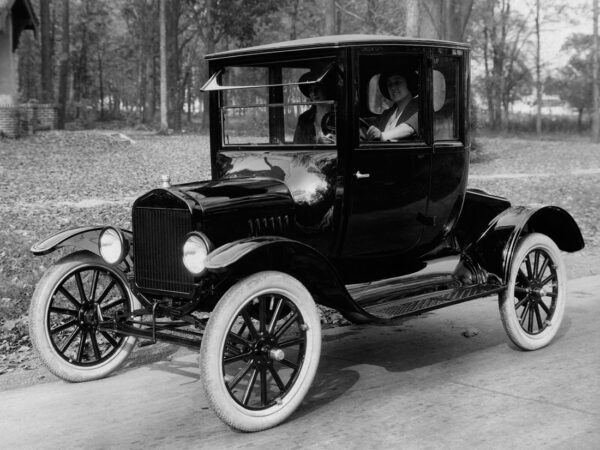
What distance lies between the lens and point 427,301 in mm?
5273

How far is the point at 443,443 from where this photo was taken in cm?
401

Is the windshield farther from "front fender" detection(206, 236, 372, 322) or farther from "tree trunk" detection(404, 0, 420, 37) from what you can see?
"tree trunk" detection(404, 0, 420, 37)

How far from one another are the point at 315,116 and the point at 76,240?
5.53ft

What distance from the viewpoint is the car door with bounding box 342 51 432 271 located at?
17.1ft

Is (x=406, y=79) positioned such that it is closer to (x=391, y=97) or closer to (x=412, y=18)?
(x=391, y=97)

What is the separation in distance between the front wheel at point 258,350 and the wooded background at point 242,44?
28551 mm

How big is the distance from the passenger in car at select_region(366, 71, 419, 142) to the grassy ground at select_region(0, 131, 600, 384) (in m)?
2.88

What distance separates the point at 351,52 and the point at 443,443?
2406 mm

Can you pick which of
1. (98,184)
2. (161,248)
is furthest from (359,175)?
(98,184)

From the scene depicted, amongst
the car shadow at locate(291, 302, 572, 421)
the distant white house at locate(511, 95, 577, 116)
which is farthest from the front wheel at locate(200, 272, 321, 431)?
the distant white house at locate(511, 95, 577, 116)

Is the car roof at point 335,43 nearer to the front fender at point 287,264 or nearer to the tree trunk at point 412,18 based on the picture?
the front fender at point 287,264

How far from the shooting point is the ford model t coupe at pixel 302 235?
14.5 ft

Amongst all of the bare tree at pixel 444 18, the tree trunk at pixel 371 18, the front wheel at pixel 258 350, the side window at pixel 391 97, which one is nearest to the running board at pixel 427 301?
the front wheel at pixel 258 350

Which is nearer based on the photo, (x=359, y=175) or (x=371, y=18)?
(x=359, y=175)
